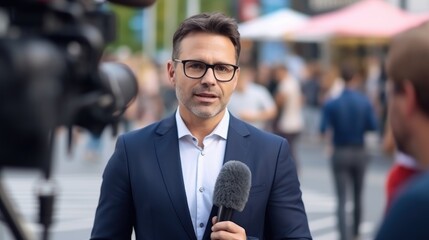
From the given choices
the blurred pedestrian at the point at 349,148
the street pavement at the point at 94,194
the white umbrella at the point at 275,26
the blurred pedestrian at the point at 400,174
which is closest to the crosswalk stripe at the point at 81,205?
the street pavement at the point at 94,194

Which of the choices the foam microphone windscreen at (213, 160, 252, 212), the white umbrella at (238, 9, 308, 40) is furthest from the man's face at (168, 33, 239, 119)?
the white umbrella at (238, 9, 308, 40)

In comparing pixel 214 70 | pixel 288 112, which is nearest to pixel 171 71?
pixel 214 70

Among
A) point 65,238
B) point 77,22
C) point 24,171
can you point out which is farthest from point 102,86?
point 65,238

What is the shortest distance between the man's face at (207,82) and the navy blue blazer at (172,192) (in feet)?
0.41

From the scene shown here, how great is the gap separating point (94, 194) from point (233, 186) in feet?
48.0

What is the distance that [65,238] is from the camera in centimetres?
1295

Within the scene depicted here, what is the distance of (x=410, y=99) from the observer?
105 inches

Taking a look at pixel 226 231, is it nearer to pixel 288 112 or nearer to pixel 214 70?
pixel 214 70

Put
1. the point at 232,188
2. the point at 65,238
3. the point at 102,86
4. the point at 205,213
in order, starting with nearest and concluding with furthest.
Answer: the point at 102,86, the point at 232,188, the point at 205,213, the point at 65,238

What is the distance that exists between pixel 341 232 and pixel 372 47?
84.4 ft

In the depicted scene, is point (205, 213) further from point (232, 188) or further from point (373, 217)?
point (373, 217)

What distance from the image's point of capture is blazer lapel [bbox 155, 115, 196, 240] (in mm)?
4246

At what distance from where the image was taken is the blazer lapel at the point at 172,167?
4246mm

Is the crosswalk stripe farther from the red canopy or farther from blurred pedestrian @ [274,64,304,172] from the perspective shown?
the red canopy
